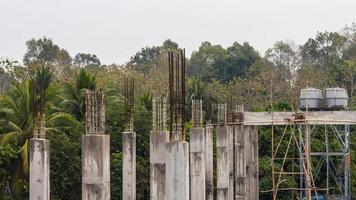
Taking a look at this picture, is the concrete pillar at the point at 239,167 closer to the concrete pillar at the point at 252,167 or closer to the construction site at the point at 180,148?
the construction site at the point at 180,148

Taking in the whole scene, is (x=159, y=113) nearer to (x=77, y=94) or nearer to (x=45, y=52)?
(x=77, y=94)

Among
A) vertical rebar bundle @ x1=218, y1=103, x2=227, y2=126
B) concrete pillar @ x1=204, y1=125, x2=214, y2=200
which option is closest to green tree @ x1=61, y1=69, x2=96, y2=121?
vertical rebar bundle @ x1=218, y1=103, x2=227, y2=126

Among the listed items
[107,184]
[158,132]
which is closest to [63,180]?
[158,132]

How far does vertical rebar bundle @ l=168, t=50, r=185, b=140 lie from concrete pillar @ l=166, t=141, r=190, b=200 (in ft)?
0.87

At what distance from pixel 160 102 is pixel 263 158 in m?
12.8

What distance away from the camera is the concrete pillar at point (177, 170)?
36.2 feet

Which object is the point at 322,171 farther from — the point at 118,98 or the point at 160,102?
the point at 160,102

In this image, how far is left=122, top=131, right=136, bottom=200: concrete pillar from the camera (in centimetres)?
1410

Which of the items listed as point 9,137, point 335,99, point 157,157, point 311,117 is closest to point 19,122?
point 9,137

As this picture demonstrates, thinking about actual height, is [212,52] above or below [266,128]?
above

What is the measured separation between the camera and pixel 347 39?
53969mm

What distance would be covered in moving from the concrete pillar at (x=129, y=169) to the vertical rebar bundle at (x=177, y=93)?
98.0 inches

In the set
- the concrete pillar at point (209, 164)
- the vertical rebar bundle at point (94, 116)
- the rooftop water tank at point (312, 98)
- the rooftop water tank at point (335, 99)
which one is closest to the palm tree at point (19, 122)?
the concrete pillar at point (209, 164)

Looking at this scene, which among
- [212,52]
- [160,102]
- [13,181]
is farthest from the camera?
[212,52]
